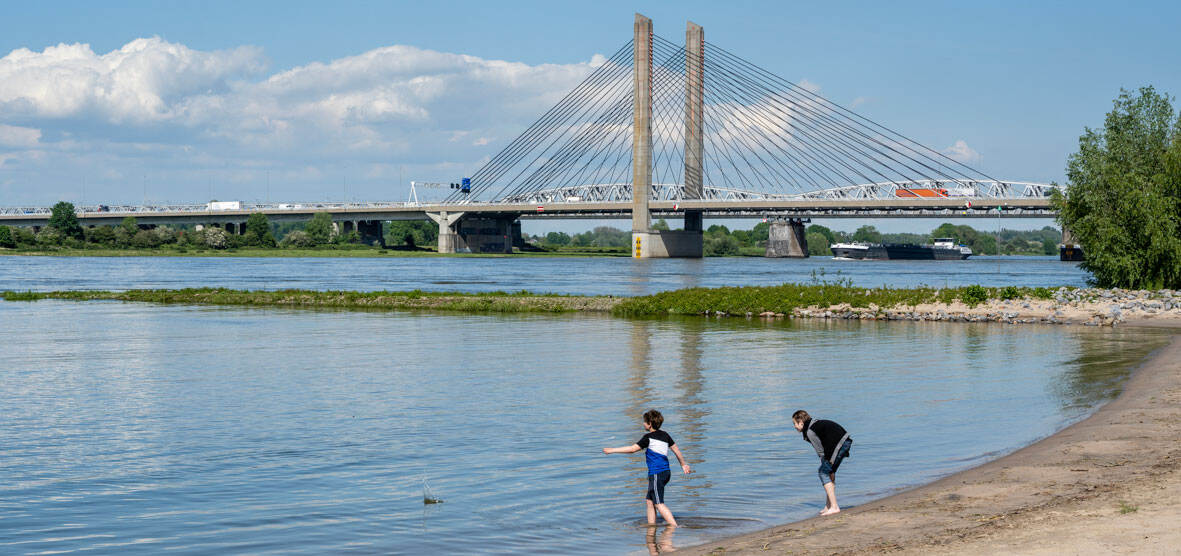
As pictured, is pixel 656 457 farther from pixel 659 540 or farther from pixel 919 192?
pixel 919 192

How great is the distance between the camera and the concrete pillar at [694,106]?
122 metres

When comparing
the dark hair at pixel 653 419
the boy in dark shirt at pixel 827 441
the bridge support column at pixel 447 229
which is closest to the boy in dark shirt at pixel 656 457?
the dark hair at pixel 653 419

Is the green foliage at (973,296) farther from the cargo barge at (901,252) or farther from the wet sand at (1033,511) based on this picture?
the cargo barge at (901,252)

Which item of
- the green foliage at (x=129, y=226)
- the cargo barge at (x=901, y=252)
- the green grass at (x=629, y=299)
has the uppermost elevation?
the green foliage at (x=129, y=226)

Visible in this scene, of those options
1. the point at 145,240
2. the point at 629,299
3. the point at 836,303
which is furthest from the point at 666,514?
the point at 145,240

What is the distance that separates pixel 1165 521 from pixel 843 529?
2.77 meters

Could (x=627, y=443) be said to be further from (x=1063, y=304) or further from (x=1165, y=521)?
(x=1063, y=304)

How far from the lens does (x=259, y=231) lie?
17912cm

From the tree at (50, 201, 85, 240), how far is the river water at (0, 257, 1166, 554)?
150080 mm

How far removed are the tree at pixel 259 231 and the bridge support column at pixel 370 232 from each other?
55.5ft

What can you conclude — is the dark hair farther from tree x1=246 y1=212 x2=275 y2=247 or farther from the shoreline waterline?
tree x1=246 y1=212 x2=275 y2=247

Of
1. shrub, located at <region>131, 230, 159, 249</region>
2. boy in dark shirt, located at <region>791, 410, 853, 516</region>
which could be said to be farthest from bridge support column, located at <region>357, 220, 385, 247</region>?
boy in dark shirt, located at <region>791, 410, 853, 516</region>

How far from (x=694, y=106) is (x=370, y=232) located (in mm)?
87883

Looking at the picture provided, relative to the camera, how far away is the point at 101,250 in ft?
518
